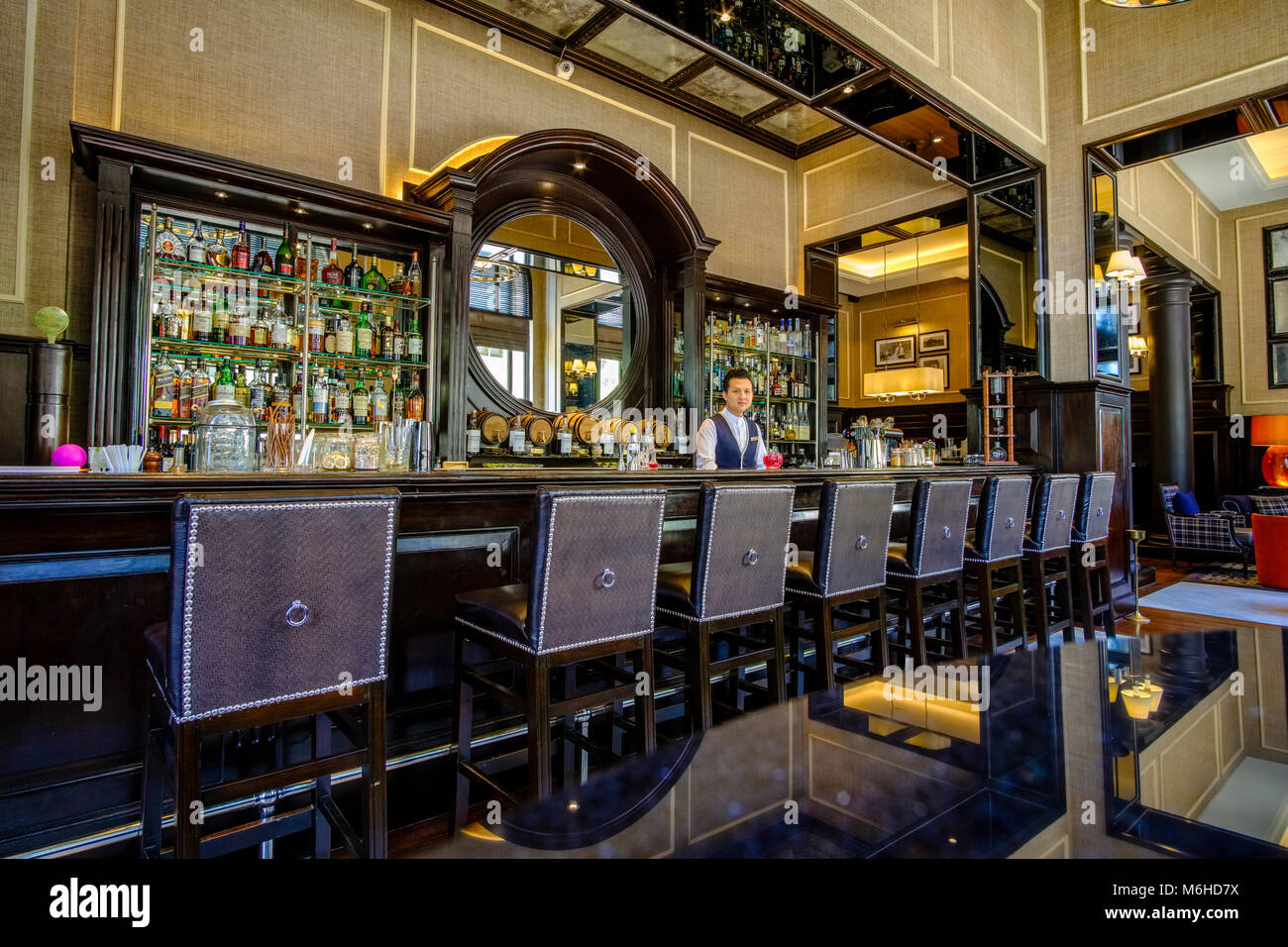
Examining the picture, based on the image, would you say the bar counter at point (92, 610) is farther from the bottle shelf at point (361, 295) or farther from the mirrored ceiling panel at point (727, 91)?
the mirrored ceiling panel at point (727, 91)

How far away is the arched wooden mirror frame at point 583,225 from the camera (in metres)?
3.93

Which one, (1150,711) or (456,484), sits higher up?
(456,484)

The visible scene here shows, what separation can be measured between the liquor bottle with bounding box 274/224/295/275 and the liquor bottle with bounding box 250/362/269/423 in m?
0.49

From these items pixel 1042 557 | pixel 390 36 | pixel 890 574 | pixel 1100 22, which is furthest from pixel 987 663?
pixel 1100 22

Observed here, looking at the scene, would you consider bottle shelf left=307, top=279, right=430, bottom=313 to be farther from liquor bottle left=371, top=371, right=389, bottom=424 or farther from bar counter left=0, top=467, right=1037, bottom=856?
A: bar counter left=0, top=467, right=1037, bottom=856

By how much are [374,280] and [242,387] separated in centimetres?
91

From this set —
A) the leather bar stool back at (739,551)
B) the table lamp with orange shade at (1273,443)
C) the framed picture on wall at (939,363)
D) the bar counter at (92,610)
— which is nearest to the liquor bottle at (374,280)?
the bar counter at (92,610)

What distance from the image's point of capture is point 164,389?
131 inches

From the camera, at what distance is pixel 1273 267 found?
8719 mm

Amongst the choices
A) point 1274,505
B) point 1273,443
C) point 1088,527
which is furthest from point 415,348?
point 1273,443

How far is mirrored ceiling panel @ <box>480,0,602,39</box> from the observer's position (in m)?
4.44

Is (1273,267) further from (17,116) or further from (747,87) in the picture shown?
(17,116)
